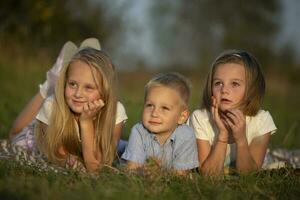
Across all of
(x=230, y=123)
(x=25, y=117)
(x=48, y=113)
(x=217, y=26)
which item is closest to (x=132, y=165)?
(x=230, y=123)

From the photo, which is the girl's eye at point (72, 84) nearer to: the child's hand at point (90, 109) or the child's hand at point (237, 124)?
the child's hand at point (90, 109)

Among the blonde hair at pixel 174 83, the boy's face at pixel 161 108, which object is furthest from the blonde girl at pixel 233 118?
the boy's face at pixel 161 108

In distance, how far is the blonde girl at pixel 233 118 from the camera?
4.18 metres

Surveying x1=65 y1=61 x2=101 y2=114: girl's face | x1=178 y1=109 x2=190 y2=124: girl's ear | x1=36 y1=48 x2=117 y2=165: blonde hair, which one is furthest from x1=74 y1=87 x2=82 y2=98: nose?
x1=178 y1=109 x2=190 y2=124: girl's ear

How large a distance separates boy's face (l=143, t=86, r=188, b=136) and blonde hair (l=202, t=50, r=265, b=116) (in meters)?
0.54

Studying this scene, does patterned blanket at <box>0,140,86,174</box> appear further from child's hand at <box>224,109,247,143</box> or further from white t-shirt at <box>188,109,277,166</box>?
child's hand at <box>224,109,247,143</box>

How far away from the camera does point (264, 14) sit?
26609mm

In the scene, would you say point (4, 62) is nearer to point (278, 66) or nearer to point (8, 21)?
point (8, 21)

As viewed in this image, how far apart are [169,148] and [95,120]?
0.73 m

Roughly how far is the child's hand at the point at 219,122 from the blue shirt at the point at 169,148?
24 cm

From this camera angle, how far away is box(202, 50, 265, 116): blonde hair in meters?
4.38

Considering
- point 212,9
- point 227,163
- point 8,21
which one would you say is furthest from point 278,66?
point 227,163

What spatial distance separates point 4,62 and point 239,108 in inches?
256

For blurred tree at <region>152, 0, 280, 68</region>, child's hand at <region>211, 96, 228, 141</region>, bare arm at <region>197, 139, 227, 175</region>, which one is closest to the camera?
bare arm at <region>197, 139, 227, 175</region>
